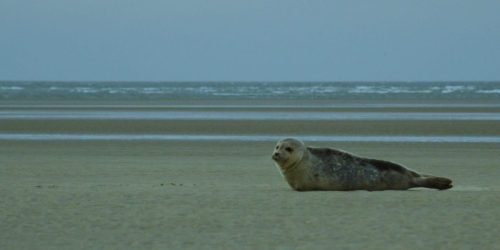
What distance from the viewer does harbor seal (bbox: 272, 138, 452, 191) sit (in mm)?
10781

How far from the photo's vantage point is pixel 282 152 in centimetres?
1068

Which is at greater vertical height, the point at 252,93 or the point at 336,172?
the point at 336,172

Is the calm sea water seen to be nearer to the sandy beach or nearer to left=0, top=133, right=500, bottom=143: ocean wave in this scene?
left=0, top=133, right=500, bottom=143: ocean wave

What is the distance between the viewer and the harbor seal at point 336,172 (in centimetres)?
1078

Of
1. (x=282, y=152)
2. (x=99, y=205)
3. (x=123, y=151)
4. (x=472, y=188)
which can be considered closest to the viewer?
(x=99, y=205)

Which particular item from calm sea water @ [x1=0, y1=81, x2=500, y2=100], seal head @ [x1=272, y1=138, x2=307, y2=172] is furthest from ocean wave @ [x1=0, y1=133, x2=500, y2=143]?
calm sea water @ [x1=0, y1=81, x2=500, y2=100]

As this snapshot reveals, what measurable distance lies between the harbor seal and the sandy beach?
0.20 m

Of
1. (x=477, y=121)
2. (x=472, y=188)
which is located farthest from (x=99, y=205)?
(x=477, y=121)

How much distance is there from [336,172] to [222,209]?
75.0 inches

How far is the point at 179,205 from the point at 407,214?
212 cm

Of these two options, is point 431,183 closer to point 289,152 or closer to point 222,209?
point 289,152

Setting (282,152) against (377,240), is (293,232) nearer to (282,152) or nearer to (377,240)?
(377,240)

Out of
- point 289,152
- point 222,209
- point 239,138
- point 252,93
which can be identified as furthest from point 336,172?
point 252,93

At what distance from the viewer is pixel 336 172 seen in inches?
425
